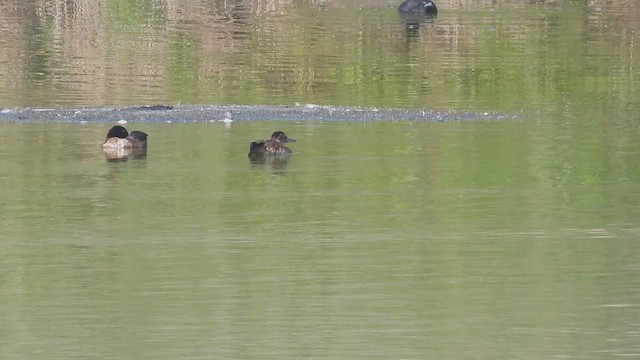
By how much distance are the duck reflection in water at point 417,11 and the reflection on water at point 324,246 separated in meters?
18.8

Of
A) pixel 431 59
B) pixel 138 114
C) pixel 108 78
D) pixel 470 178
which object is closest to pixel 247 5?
pixel 431 59

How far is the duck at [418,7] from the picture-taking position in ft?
131

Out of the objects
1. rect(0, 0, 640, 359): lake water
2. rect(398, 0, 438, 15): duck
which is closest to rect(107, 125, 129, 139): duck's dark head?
rect(0, 0, 640, 359): lake water

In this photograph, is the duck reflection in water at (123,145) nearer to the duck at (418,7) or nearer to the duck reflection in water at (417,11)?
the duck reflection in water at (417,11)

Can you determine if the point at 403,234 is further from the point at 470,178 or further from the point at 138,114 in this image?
the point at 138,114

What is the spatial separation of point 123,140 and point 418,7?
2218 centimetres

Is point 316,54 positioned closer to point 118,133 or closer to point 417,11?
point 417,11

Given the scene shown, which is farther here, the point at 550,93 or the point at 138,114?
the point at 550,93

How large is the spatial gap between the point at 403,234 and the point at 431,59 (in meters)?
15.4

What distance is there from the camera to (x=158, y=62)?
28266 mm

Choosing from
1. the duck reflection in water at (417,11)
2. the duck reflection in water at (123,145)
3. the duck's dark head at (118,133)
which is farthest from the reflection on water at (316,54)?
the duck reflection in water at (123,145)

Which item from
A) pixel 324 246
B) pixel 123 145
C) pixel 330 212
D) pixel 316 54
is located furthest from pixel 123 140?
pixel 316 54

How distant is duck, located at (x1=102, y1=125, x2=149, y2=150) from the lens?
1834 centimetres

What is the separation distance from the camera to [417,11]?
3991 centimetres
